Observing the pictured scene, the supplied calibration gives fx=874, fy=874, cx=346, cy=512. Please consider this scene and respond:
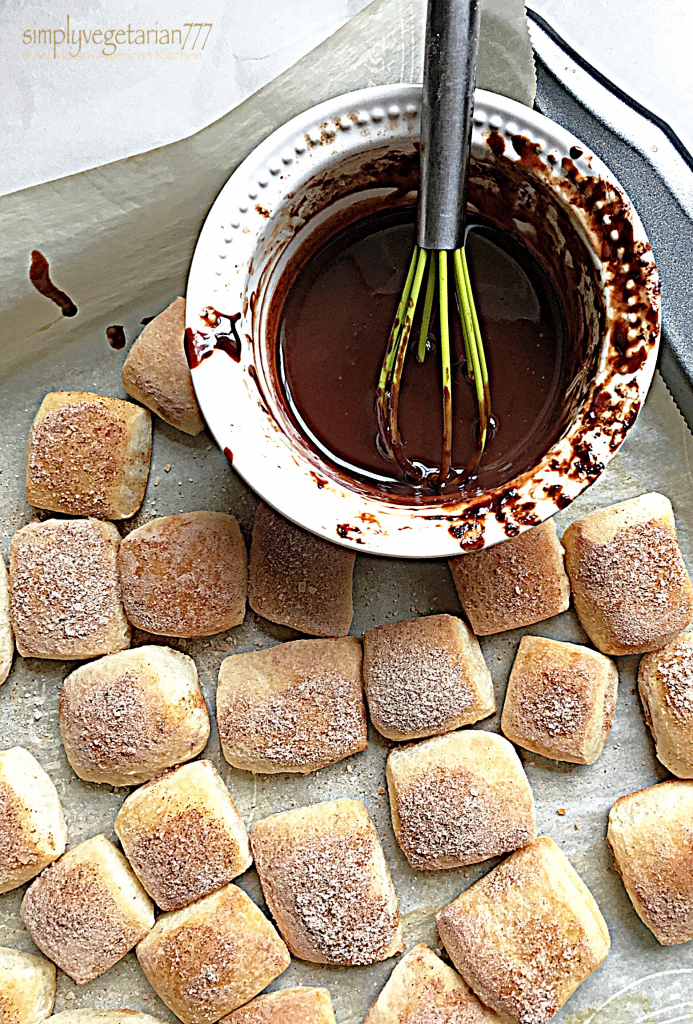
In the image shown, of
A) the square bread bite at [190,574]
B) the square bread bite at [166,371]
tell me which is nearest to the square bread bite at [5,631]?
the square bread bite at [190,574]

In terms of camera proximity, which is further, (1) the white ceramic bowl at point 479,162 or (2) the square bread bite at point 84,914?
(2) the square bread bite at point 84,914

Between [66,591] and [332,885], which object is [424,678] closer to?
[332,885]

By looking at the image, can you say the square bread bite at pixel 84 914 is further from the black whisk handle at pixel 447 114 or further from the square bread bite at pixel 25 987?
the black whisk handle at pixel 447 114

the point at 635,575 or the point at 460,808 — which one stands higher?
the point at 635,575

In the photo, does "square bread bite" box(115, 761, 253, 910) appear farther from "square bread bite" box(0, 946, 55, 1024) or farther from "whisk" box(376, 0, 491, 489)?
"whisk" box(376, 0, 491, 489)

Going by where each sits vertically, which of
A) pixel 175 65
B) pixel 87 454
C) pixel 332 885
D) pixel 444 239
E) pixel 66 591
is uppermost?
pixel 175 65

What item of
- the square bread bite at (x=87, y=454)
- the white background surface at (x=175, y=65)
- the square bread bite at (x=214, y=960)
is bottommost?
the square bread bite at (x=214, y=960)

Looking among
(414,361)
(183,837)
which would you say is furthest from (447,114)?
(183,837)
